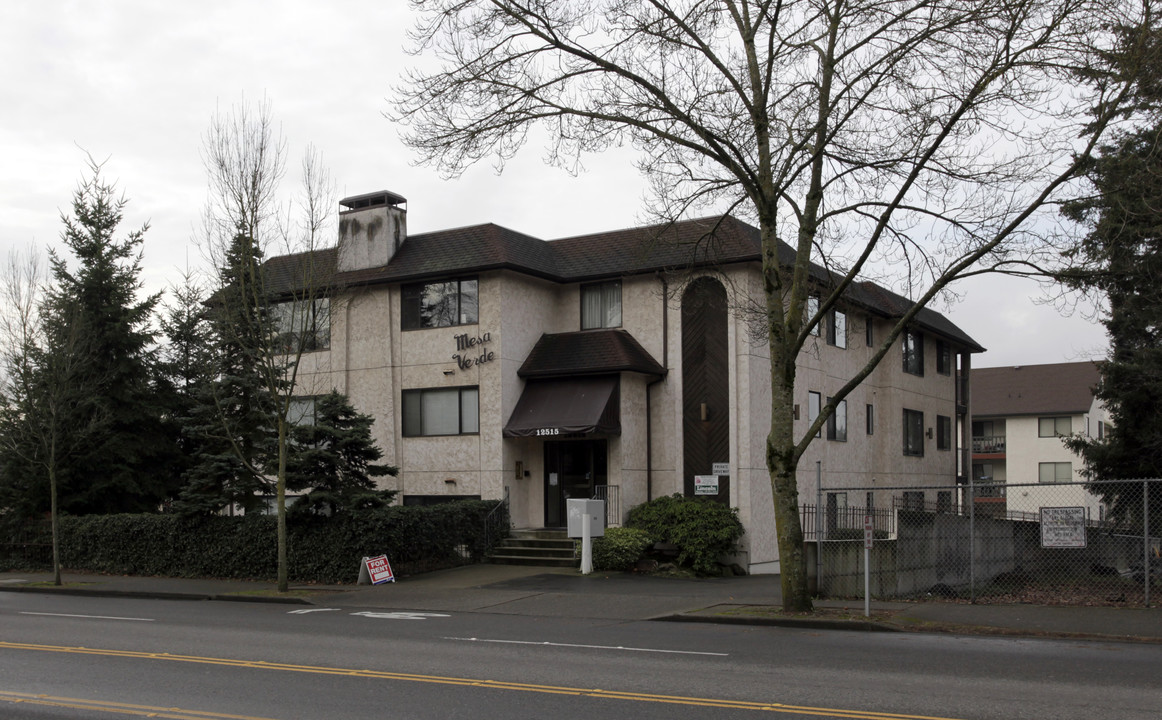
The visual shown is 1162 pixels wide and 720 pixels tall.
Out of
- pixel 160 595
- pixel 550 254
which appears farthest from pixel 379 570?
pixel 550 254

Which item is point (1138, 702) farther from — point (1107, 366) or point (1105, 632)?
point (1107, 366)

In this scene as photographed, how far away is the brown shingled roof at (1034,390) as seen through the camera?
193 feet

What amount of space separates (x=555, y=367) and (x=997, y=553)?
1130 centimetres

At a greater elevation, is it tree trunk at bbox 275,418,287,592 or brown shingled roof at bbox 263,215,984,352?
brown shingled roof at bbox 263,215,984,352

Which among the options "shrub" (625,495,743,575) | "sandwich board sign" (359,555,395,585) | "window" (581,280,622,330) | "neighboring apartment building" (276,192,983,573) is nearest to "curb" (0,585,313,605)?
"sandwich board sign" (359,555,395,585)

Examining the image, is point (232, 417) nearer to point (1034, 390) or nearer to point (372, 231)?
point (372, 231)

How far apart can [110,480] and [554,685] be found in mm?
20781

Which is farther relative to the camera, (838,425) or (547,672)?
(838,425)

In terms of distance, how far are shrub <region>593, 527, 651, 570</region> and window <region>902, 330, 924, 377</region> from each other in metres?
14.7

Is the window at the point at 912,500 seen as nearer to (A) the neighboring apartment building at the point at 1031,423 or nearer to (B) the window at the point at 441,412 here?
(B) the window at the point at 441,412

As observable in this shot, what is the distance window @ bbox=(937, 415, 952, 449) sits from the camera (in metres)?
35.8

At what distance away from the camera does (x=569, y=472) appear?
25.4 meters

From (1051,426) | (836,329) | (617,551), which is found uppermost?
(836,329)

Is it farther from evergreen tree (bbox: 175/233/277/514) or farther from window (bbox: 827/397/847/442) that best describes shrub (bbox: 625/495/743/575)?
evergreen tree (bbox: 175/233/277/514)
